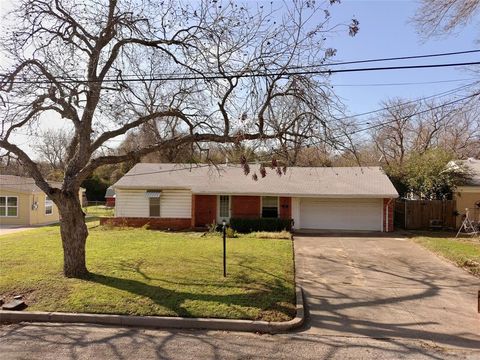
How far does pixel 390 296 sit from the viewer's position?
9.40 m

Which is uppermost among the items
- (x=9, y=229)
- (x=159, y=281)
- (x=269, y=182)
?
(x=269, y=182)

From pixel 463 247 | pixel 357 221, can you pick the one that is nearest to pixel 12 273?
pixel 463 247

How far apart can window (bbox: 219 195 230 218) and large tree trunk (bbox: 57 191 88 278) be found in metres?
15.1

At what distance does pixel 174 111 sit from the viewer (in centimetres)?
1045

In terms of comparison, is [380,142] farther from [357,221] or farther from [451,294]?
[451,294]

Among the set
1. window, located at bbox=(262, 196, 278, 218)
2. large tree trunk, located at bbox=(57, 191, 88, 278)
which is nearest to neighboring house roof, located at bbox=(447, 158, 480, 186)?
window, located at bbox=(262, 196, 278, 218)

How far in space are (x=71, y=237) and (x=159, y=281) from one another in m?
2.35

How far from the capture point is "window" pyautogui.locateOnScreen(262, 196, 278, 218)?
24625 millimetres

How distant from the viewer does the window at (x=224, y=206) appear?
2489cm

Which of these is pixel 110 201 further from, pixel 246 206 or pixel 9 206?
pixel 246 206

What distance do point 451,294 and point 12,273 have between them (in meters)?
10.5

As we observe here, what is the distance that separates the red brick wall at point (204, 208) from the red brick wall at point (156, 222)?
30.3 inches

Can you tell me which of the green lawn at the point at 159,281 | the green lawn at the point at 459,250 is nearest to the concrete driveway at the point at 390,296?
the green lawn at the point at 459,250

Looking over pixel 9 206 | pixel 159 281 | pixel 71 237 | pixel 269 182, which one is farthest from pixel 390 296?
pixel 9 206
